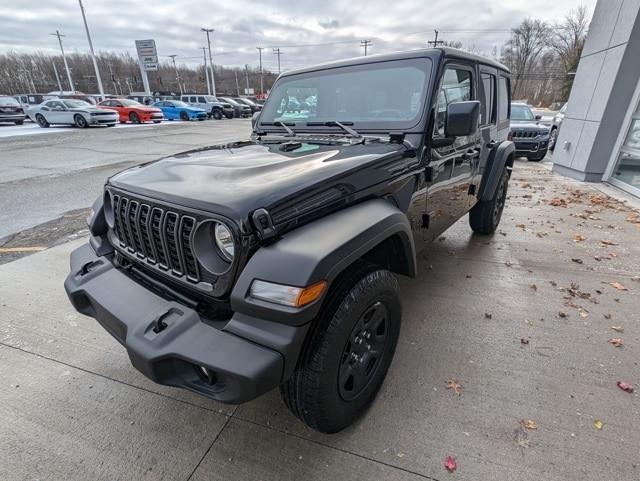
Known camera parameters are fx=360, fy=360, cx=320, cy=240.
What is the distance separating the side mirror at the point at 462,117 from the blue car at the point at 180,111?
92.8ft

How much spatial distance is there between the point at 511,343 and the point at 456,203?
1.31 m

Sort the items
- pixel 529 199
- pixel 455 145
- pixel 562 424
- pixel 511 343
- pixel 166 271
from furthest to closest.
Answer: pixel 529 199 < pixel 455 145 < pixel 511 343 < pixel 562 424 < pixel 166 271

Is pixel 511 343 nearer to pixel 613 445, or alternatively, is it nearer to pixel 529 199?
pixel 613 445

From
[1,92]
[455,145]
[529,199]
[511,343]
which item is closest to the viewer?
[511,343]

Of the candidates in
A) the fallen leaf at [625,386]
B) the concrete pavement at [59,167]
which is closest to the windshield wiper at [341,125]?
the fallen leaf at [625,386]

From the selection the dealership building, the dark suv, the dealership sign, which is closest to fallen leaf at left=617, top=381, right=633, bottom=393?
the dealership building

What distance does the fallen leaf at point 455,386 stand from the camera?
2.23 meters

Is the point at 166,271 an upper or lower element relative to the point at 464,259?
upper

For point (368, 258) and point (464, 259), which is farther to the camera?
point (464, 259)

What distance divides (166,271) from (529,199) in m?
7.01

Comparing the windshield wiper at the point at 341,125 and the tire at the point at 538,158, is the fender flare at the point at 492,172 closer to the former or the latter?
the windshield wiper at the point at 341,125

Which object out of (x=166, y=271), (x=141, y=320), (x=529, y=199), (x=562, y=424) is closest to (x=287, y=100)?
(x=166, y=271)

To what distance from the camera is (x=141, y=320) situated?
1.60 meters

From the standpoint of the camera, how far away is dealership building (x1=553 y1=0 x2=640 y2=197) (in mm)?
7031
